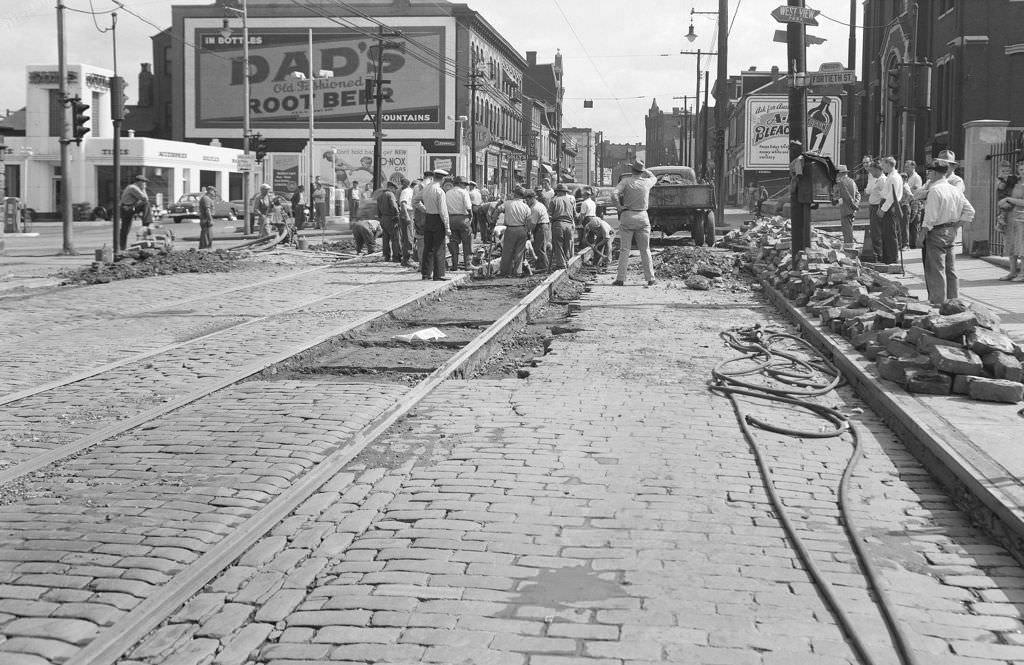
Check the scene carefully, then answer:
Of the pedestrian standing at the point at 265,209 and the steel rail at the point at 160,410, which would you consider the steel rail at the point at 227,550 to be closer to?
the steel rail at the point at 160,410

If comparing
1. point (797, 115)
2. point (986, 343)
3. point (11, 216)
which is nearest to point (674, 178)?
point (797, 115)

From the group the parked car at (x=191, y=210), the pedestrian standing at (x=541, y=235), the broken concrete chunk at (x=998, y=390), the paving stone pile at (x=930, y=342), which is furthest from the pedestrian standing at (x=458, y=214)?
the parked car at (x=191, y=210)

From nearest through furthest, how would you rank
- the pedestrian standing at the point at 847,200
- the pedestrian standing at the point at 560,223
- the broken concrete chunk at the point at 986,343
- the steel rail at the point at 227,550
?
the steel rail at the point at 227,550
the broken concrete chunk at the point at 986,343
the pedestrian standing at the point at 560,223
the pedestrian standing at the point at 847,200

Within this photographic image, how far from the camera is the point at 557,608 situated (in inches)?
174

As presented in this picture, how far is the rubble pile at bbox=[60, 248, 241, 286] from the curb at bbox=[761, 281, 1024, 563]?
13.6 meters

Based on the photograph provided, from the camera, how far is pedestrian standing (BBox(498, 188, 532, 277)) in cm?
2017

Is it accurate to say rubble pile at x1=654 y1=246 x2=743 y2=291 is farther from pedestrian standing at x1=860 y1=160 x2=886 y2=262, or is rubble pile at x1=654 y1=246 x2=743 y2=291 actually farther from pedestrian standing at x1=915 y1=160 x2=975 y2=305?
pedestrian standing at x1=915 y1=160 x2=975 y2=305

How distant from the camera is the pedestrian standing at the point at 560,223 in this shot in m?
21.7

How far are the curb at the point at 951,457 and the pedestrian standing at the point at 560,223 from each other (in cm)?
1174

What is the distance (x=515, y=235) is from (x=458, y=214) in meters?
1.06

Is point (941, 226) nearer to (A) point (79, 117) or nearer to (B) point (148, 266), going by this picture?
(B) point (148, 266)

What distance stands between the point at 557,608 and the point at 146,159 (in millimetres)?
60005

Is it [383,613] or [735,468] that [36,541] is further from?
[735,468]

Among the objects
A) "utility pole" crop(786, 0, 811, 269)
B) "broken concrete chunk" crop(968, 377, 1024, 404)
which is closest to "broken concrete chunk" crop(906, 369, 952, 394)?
"broken concrete chunk" crop(968, 377, 1024, 404)
